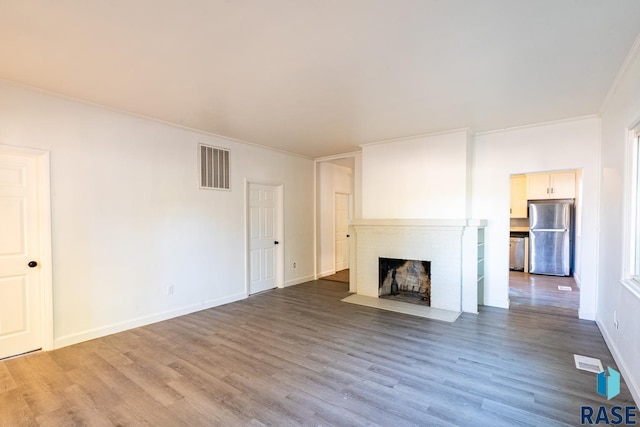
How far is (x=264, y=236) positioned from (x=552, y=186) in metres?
6.66

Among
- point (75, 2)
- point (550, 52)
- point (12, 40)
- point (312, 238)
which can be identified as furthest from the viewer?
point (312, 238)

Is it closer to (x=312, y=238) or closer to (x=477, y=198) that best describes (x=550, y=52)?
(x=477, y=198)

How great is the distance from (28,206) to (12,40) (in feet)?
5.42

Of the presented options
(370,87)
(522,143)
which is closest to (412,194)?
(522,143)

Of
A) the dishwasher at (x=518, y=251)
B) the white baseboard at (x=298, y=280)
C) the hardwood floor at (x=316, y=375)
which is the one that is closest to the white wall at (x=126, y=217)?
the hardwood floor at (x=316, y=375)

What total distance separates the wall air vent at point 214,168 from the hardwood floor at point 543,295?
192 inches

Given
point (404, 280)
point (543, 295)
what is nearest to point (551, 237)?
point (543, 295)

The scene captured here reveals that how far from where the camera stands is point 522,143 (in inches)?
173

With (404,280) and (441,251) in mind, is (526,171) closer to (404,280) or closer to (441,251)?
(441,251)

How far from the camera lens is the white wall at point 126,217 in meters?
3.24

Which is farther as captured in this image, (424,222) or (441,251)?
(424,222)

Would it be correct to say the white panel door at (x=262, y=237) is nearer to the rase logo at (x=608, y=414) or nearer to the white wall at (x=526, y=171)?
the white wall at (x=526, y=171)

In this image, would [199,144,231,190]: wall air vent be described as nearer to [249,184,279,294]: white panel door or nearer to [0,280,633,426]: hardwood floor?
[249,184,279,294]: white panel door

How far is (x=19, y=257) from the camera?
308cm
